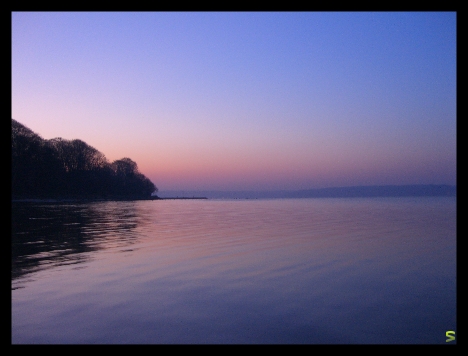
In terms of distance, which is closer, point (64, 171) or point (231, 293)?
point (231, 293)

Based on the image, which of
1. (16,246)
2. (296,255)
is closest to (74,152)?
(16,246)

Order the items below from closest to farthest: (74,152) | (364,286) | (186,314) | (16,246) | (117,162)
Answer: (186,314) → (364,286) → (16,246) → (74,152) → (117,162)

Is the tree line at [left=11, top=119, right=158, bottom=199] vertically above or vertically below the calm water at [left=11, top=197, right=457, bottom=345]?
above

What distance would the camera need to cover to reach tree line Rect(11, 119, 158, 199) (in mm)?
76750

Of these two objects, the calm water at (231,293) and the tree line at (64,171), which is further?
the tree line at (64,171)

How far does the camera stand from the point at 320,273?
1140 cm

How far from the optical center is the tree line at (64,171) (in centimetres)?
7675

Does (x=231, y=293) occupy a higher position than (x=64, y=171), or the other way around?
(x=64, y=171)

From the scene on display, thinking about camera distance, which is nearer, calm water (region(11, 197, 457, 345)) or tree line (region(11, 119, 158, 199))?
calm water (region(11, 197, 457, 345))

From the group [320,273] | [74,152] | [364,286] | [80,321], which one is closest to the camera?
[80,321]

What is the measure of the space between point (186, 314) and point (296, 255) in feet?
25.1

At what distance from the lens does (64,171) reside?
3565 inches

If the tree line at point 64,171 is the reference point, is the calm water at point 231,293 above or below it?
below
